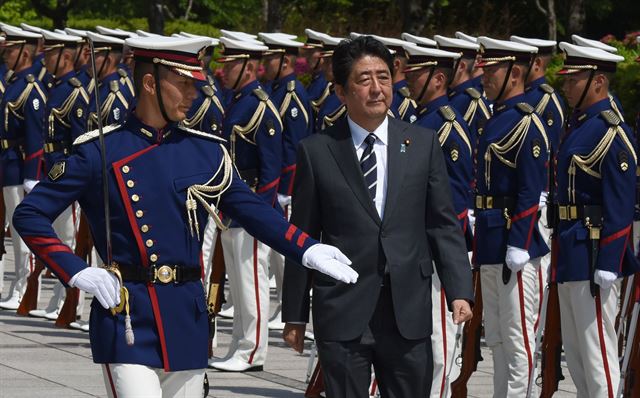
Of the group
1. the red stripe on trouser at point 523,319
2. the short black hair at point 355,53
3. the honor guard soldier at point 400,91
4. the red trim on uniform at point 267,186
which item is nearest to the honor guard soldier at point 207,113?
the red trim on uniform at point 267,186

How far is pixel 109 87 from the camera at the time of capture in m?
13.4

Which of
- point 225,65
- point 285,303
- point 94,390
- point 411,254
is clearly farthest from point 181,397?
point 225,65

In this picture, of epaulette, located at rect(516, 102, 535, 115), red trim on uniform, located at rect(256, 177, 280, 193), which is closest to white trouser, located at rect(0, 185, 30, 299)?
red trim on uniform, located at rect(256, 177, 280, 193)

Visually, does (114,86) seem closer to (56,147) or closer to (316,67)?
(56,147)

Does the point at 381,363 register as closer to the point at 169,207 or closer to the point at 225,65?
the point at 169,207

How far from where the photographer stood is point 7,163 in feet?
46.4

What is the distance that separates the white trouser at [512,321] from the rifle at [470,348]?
235 millimetres

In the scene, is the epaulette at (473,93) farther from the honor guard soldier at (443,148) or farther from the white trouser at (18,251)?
the white trouser at (18,251)

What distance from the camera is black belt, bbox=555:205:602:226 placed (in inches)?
351

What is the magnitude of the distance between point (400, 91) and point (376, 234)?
5.68 metres

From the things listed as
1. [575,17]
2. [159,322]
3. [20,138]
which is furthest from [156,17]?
[159,322]

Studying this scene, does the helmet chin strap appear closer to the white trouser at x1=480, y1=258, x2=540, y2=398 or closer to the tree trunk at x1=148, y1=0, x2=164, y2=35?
the white trouser at x1=480, y1=258, x2=540, y2=398

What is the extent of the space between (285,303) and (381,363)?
453mm

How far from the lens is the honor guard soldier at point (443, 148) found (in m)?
9.59
